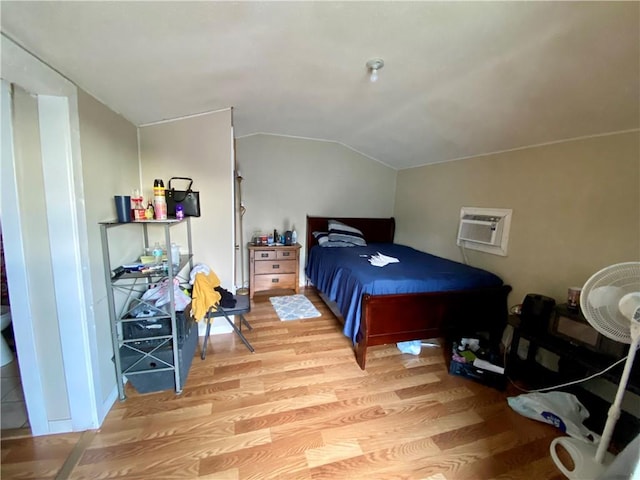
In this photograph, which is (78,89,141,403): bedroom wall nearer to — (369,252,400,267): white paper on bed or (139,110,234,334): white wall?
(139,110,234,334): white wall

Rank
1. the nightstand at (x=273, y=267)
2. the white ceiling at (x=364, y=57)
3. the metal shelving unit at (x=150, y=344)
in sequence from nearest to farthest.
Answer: the white ceiling at (x=364, y=57) → the metal shelving unit at (x=150, y=344) → the nightstand at (x=273, y=267)

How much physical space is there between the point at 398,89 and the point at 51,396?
290 centimetres

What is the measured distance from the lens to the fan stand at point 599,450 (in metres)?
1.22

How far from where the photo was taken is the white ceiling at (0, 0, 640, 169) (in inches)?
41.4

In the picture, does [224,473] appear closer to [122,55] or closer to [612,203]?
[122,55]

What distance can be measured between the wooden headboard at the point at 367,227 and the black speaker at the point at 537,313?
2336 mm

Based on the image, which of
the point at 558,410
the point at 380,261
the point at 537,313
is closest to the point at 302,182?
the point at 380,261

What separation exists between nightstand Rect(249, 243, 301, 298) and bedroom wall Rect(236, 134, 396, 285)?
15.6 inches

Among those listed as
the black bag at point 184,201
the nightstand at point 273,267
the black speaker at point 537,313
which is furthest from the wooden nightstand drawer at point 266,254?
the black speaker at point 537,313

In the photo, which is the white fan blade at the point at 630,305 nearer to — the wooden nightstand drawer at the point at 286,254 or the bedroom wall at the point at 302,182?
the wooden nightstand drawer at the point at 286,254

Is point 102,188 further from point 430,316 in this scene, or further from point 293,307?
point 430,316

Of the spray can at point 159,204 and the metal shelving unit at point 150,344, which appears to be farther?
the spray can at point 159,204

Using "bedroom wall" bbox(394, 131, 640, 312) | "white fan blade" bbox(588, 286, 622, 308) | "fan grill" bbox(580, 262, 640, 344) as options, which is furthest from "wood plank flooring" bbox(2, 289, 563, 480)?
"bedroom wall" bbox(394, 131, 640, 312)

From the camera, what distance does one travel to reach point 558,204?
6.67 feet
